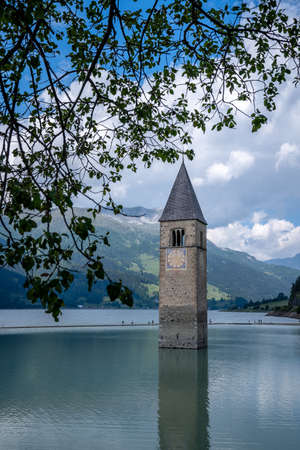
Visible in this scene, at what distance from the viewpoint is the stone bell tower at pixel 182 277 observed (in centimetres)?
3834

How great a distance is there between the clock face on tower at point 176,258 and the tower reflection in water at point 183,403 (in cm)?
872

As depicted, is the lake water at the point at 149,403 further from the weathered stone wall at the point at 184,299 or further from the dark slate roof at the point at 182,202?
the dark slate roof at the point at 182,202

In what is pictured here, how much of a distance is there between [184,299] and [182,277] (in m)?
2.01

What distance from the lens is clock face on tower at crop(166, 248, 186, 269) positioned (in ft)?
129

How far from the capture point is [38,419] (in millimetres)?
16453

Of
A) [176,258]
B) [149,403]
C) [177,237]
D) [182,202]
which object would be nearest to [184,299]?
[176,258]

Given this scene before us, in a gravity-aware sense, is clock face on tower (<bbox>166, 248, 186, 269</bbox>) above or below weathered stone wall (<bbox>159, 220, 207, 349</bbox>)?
above

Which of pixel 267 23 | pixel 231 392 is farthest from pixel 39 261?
pixel 231 392

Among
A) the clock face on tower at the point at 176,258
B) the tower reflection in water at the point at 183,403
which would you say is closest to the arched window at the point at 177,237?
the clock face on tower at the point at 176,258

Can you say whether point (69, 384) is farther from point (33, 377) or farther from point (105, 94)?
point (105, 94)

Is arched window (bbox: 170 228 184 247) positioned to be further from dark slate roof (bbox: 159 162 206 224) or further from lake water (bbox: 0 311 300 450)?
lake water (bbox: 0 311 300 450)

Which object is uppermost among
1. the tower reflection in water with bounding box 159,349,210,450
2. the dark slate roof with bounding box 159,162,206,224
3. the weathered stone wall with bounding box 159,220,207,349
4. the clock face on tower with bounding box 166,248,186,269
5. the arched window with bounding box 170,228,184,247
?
the dark slate roof with bounding box 159,162,206,224

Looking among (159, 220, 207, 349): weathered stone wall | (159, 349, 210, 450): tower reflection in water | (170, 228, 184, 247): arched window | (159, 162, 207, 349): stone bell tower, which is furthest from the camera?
(170, 228, 184, 247): arched window

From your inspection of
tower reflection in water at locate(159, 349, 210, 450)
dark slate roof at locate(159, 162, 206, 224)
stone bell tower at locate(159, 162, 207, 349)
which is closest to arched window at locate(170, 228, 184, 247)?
stone bell tower at locate(159, 162, 207, 349)
